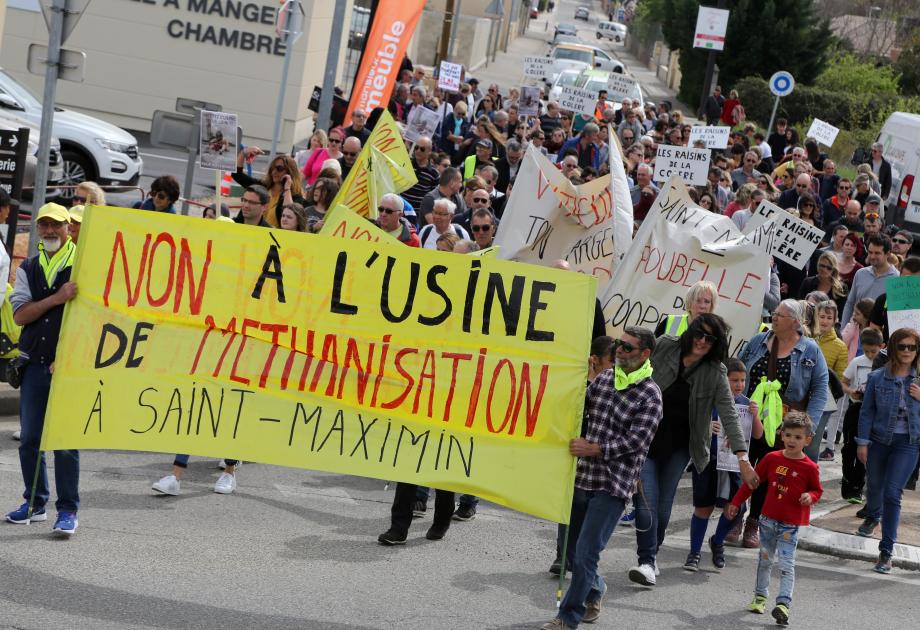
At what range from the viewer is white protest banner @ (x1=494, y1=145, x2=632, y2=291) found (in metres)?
12.3

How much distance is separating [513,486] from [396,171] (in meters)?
6.56

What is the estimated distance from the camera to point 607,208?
485 inches

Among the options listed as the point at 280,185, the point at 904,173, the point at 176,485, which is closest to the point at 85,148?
the point at 280,185

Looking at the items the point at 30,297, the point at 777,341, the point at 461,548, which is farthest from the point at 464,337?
the point at 777,341

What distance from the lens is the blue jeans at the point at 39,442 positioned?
7586 mm

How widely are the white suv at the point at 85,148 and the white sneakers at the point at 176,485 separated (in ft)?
A: 29.2

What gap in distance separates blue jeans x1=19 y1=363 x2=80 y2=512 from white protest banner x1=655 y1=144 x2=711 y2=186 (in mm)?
10548

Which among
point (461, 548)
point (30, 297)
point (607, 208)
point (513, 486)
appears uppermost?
point (607, 208)

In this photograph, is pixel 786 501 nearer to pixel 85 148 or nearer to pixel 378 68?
pixel 85 148

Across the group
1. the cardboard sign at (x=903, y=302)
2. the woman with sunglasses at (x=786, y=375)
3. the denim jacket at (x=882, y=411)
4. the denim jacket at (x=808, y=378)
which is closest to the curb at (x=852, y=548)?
the woman with sunglasses at (x=786, y=375)

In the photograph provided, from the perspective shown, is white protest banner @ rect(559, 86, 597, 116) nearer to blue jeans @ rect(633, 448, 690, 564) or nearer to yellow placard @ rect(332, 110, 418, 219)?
yellow placard @ rect(332, 110, 418, 219)

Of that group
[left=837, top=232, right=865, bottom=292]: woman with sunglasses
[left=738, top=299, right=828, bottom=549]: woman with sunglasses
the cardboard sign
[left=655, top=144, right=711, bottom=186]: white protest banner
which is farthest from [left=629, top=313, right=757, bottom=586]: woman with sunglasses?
[left=655, top=144, right=711, bottom=186]: white protest banner

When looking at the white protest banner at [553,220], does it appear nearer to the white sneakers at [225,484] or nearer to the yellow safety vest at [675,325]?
the yellow safety vest at [675,325]

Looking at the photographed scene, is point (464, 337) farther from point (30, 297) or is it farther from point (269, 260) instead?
point (30, 297)
